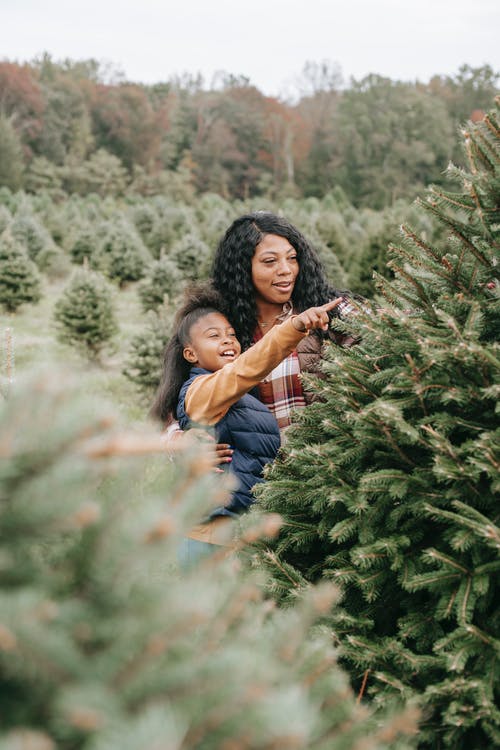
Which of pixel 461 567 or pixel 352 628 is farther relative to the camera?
pixel 352 628

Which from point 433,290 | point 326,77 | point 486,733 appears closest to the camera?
point 486,733

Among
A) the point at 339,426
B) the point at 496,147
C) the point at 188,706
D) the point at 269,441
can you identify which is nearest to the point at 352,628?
the point at 339,426

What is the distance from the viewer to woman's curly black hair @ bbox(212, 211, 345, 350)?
3.29 meters

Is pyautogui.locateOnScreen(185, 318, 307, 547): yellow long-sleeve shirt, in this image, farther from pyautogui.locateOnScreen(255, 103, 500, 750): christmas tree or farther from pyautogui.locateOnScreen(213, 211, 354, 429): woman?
pyautogui.locateOnScreen(213, 211, 354, 429): woman

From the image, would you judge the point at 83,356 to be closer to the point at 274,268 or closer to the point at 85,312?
the point at 85,312

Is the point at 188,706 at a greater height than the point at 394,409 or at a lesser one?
lesser

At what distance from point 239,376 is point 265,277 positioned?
38.5 inches

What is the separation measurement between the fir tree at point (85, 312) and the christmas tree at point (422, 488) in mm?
9243

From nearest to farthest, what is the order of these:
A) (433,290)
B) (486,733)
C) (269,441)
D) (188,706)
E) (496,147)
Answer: (188,706), (486,733), (496,147), (433,290), (269,441)

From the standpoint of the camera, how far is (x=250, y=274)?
332cm

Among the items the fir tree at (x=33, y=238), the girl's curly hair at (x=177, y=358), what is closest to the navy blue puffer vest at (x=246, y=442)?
the girl's curly hair at (x=177, y=358)

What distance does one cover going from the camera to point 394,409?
1.61 meters

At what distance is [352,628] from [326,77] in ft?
182

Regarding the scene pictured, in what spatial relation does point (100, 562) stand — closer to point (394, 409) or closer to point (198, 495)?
point (198, 495)
